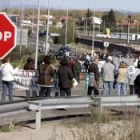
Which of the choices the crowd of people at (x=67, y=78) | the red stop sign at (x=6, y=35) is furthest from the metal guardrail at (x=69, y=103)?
the red stop sign at (x=6, y=35)

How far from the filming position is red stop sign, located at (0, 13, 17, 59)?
258 inches

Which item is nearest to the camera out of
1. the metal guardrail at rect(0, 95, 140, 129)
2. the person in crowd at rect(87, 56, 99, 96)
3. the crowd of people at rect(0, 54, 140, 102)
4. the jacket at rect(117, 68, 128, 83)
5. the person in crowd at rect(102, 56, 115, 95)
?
the metal guardrail at rect(0, 95, 140, 129)

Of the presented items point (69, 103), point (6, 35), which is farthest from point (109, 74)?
point (6, 35)

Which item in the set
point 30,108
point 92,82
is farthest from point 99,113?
point 92,82

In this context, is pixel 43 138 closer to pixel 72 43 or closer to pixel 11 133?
pixel 11 133

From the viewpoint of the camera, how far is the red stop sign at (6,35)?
21.5ft

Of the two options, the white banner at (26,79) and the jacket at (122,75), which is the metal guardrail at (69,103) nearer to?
the jacket at (122,75)

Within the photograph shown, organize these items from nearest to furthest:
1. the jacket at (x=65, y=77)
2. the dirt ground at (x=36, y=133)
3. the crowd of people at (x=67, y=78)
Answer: the dirt ground at (x=36, y=133)
the jacket at (x=65, y=77)
the crowd of people at (x=67, y=78)

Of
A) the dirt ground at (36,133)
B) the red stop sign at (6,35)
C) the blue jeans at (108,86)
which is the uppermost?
the red stop sign at (6,35)

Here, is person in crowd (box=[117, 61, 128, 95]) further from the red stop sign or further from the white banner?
the red stop sign

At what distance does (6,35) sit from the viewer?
→ 6.59 meters

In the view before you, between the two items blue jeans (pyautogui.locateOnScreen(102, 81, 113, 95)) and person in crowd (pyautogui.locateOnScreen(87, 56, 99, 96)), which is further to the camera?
blue jeans (pyautogui.locateOnScreen(102, 81, 113, 95))

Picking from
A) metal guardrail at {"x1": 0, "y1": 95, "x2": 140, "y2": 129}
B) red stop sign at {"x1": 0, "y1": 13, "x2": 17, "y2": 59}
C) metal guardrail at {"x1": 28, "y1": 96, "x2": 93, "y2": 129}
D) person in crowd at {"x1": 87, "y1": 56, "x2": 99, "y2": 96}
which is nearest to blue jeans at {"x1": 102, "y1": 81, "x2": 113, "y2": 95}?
person in crowd at {"x1": 87, "y1": 56, "x2": 99, "y2": 96}

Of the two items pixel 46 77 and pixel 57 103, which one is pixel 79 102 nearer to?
pixel 57 103
